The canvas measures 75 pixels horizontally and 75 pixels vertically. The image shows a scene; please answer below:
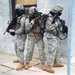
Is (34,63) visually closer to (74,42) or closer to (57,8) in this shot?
(74,42)

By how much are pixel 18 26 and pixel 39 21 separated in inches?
26.4

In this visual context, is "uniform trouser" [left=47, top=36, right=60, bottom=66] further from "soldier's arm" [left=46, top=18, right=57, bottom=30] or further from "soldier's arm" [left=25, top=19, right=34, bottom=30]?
"soldier's arm" [left=25, top=19, right=34, bottom=30]

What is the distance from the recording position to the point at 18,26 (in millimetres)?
6004

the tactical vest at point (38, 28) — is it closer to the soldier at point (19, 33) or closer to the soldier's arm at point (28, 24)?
Answer: the soldier's arm at point (28, 24)

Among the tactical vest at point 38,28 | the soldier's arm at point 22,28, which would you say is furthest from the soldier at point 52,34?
Result: the soldier's arm at point 22,28

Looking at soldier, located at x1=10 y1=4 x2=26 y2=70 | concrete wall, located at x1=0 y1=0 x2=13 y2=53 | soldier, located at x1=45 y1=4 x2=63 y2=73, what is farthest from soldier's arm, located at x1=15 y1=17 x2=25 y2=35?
concrete wall, located at x1=0 y1=0 x2=13 y2=53

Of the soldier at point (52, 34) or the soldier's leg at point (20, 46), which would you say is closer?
the soldier at point (52, 34)

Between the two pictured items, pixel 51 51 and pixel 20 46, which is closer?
pixel 51 51

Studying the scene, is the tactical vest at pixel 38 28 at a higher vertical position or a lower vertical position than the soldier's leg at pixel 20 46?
higher

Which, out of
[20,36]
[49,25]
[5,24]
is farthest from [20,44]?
[5,24]

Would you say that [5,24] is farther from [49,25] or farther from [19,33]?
[49,25]

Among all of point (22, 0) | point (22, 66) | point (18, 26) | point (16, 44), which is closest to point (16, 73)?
point (22, 66)

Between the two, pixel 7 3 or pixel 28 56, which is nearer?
pixel 28 56

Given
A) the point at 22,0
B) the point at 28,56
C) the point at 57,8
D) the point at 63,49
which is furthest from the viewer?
the point at 22,0
